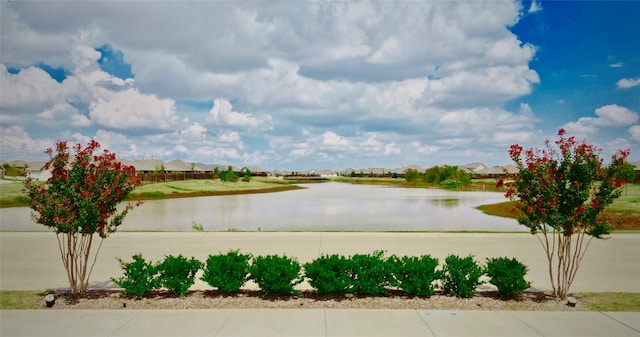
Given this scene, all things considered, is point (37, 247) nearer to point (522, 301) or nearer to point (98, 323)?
point (98, 323)

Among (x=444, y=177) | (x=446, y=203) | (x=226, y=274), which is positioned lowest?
(x=446, y=203)

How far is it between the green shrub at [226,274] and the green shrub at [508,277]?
4836 millimetres

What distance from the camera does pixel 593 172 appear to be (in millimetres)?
7641

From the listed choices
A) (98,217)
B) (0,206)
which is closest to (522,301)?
(98,217)

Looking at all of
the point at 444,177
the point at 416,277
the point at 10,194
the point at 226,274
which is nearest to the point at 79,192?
the point at 226,274

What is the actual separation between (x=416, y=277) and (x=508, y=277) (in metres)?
1.74

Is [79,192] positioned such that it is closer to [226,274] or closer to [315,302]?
[226,274]

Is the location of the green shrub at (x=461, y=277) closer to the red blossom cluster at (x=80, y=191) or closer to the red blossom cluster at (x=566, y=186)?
the red blossom cluster at (x=566, y=186)

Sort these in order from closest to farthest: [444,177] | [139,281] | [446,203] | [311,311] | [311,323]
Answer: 1. [311,323]
2. [311,311]
3. [139,281]
4. [446,203]
5. [444,177]

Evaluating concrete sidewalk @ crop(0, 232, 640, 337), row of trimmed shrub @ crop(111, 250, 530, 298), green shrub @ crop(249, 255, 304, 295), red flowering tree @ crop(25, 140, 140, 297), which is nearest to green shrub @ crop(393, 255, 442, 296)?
row of trimmed shrub @ crop(111, 250, 530, 298)

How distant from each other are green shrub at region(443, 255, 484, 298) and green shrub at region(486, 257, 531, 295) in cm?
27

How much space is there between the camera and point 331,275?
7.75 metres

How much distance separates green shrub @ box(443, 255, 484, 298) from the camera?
25.6ft

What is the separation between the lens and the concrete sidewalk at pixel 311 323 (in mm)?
6191
